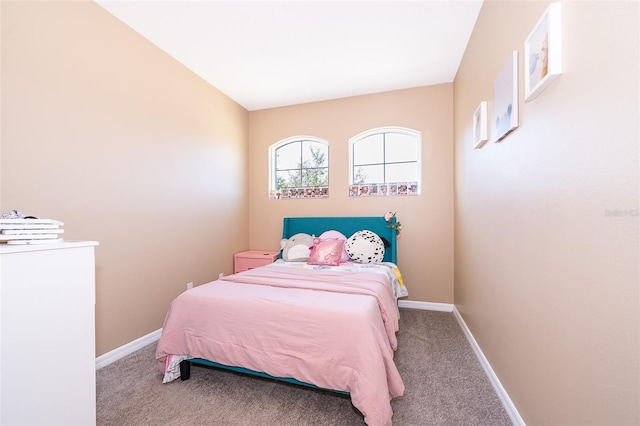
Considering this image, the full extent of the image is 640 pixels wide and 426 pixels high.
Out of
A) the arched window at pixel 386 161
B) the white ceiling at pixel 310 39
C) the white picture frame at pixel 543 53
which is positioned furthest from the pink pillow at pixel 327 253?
the white picture frame at pixel 543 53

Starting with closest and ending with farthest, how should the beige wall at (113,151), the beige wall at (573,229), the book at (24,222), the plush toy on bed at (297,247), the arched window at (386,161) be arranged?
the beige wall at (573,229) < the book at (24,222) < the beige wall at (113,151) < the plush toy on bed at (297,247) < the arched window at (386,161)

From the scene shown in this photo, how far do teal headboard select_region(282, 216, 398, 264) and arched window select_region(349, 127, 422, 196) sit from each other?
40cm

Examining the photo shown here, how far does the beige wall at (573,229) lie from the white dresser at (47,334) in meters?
2.08

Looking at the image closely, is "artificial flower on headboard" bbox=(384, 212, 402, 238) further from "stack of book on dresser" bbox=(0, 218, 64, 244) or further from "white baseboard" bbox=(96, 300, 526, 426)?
"stack of book on dresser" bbox=(0, 218, 64, 244)

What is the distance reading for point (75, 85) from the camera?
6.54 feet

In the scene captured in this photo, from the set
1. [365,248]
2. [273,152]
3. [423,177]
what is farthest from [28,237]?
[423,177]

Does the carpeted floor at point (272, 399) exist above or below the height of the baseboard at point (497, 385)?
below

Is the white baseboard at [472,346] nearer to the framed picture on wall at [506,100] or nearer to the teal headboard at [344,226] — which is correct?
the teal headboard at [344,226]

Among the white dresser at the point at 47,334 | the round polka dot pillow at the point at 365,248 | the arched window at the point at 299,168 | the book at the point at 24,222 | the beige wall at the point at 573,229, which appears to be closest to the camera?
the beige wall at the point at 573,229

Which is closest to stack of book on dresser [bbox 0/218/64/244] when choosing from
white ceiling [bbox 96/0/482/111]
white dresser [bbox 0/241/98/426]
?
white dresser [bbox 0/241/98/426]

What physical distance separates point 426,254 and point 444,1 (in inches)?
102

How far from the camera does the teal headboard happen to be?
339 cm

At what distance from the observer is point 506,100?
156cm

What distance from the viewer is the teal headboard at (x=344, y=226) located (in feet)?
11.1
